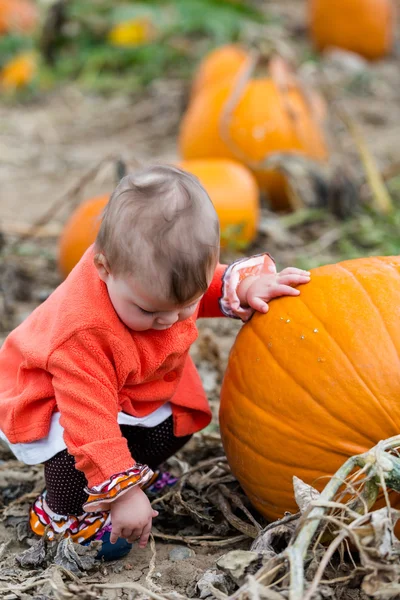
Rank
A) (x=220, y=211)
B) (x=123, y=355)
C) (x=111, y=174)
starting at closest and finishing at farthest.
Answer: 1. (x=123, y=355)
2. (x=220, y=211)
3. (x=111, y=174)

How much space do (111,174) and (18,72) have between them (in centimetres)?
346

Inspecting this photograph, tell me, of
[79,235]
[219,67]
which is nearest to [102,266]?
[79,235]

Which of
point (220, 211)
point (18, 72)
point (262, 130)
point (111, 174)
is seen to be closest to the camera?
point (220, 211)

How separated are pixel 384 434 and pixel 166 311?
0.66m

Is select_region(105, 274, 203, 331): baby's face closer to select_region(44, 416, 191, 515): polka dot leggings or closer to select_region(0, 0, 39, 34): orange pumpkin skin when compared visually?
select_region(44, 416, 191, 515): polka dot leggings

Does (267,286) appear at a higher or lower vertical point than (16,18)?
higher

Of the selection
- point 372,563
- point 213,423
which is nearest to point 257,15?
point 213,423

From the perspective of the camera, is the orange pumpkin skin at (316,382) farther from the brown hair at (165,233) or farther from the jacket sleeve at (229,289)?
the brown hair at (165,233)

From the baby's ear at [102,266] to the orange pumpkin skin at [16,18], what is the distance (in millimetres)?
9456

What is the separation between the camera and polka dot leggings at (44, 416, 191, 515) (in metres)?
2.50

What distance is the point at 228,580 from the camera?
2164 millimetres

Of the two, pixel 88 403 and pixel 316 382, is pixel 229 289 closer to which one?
pixel 316 382

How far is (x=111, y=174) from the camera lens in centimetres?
648

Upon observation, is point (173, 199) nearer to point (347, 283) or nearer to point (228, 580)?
point (347, 283)
